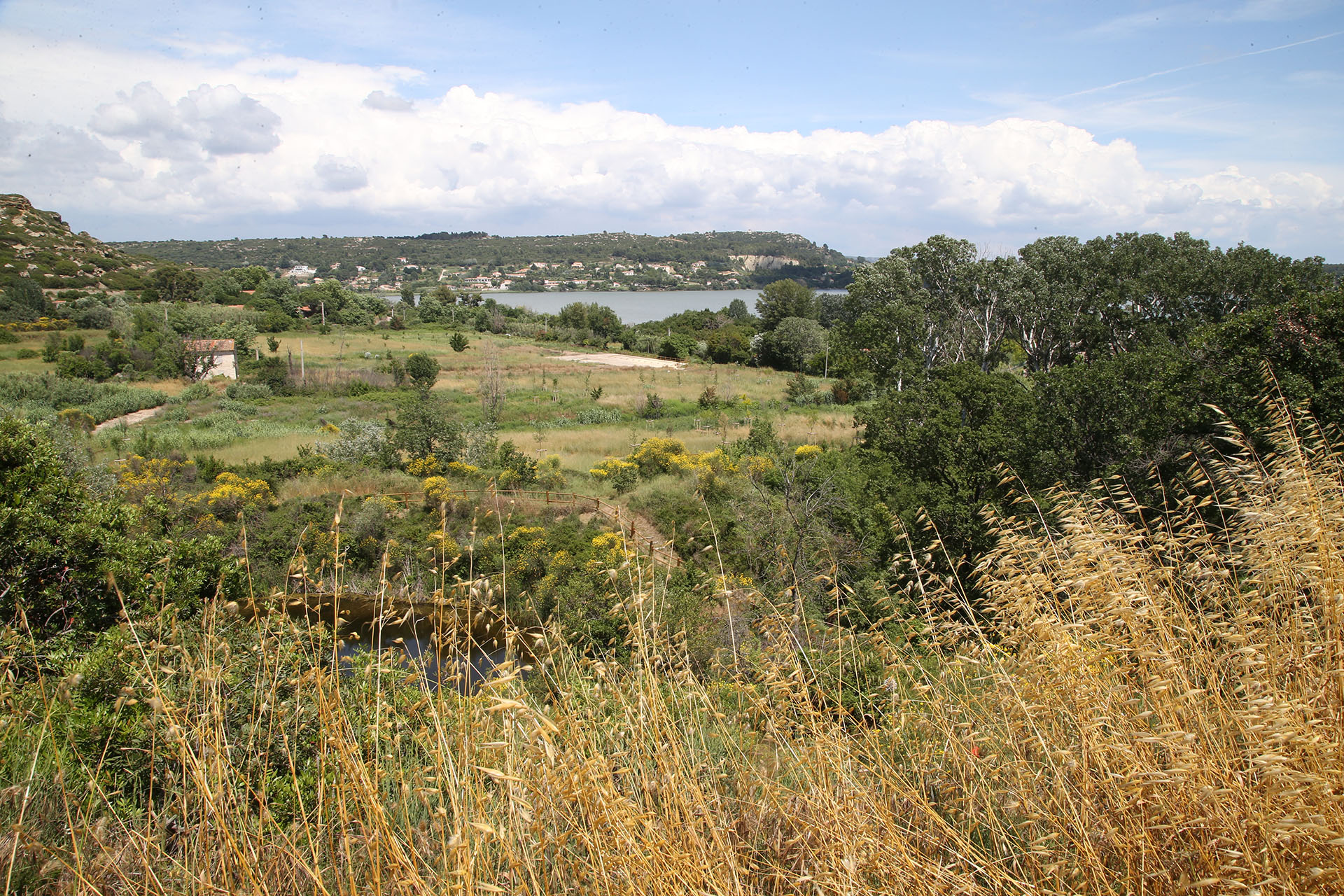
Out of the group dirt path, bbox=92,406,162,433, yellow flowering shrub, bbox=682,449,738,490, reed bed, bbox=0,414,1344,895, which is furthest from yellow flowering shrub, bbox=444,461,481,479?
reed bed, bbox=0,414,1344,895

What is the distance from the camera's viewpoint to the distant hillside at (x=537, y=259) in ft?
500

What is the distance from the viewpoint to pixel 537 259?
587 feet

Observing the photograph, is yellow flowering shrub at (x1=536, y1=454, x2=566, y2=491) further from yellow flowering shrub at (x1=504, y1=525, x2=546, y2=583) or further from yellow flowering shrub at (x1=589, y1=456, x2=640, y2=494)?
yellow flowering shrub at (x1=504, y1=525, x2=546, y2=583)

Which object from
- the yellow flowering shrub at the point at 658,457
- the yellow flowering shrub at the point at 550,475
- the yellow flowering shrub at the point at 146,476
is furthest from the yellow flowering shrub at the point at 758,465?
the yellow flowering shrub at the point at 146,476

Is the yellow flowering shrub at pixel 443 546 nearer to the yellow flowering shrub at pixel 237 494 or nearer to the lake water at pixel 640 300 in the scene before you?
the yellow flowering shrub at pixel 237 494

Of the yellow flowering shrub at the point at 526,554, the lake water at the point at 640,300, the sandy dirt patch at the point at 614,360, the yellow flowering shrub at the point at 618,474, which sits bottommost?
the yellow flowering shrub at the point at 526,554

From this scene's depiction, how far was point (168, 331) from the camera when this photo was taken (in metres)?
50.7

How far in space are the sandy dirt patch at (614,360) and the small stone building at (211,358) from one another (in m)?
24.9

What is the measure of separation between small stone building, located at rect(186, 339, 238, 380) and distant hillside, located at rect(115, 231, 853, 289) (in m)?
100

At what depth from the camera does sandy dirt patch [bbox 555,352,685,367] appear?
203 ft

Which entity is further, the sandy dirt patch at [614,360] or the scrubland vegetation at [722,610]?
the sandy dirt patch at [614,360]

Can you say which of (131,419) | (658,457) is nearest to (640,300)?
(131,419)

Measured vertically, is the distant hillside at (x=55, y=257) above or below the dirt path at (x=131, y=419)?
above

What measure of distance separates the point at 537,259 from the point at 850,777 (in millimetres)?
186948
